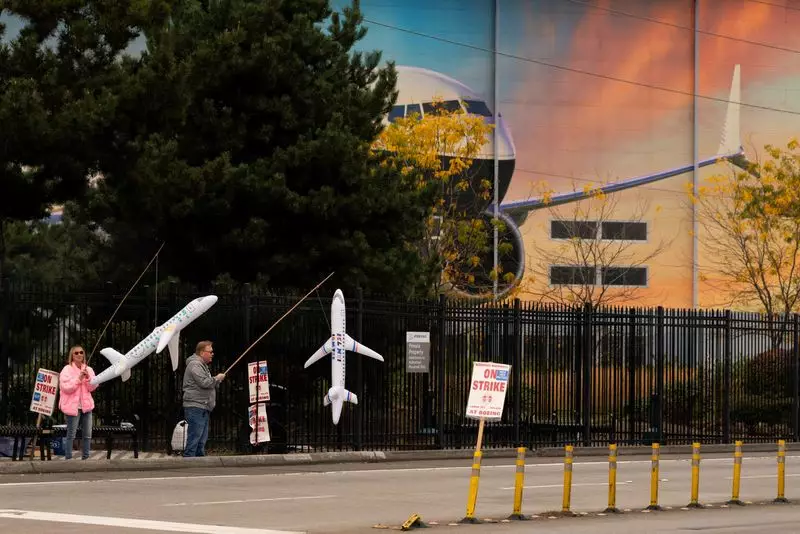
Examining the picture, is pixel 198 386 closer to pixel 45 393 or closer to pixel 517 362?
pixel 45 393

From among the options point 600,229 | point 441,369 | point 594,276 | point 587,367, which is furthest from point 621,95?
point 441,369

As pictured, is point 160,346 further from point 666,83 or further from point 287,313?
point 666,83

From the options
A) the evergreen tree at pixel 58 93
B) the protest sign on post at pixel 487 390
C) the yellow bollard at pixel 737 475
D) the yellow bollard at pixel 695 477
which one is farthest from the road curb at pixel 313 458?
the yellow bollard at pixel 737 475

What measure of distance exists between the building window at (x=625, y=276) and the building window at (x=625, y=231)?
1271 millimetres

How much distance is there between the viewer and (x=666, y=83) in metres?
65.5

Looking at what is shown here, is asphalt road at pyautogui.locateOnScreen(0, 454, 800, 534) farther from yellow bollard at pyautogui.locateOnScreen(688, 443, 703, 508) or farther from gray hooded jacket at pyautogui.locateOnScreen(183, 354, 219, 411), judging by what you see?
gray hooded jacket at pyautogui.locateOnScreen(183, 354, 219, 411)

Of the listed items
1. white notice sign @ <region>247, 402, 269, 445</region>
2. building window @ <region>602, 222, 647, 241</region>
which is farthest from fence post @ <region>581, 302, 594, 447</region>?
building window @ <region>602, 222, 647, 241</region>

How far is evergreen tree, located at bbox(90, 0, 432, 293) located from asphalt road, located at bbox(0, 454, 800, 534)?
695 cm

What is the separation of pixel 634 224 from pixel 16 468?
144ft

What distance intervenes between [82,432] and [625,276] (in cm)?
4065

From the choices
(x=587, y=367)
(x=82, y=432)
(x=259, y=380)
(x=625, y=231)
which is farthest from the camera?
(x=625, y=231)

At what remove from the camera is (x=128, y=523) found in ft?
51.0

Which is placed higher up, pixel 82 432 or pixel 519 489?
pixel 82 432

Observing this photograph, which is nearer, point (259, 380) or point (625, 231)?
point (259, 380)
